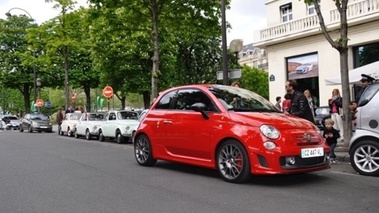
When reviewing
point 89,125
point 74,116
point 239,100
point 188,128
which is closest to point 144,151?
point 188,128

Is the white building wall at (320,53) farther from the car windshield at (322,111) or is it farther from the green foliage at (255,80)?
the green foliage at (255,80)

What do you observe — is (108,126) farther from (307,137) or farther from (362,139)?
(307,137)

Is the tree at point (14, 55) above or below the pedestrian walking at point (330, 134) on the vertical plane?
above

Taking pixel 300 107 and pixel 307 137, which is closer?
pixel 307 137

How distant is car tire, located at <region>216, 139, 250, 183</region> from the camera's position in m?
7.12

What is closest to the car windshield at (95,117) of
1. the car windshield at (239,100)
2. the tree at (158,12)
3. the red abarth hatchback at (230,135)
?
the tree at (158,12)

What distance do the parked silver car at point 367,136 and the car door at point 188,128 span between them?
112 inches

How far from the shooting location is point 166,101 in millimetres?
9086

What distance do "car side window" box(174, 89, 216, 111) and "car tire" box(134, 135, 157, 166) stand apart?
3.95 ft

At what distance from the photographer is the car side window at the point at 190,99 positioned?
8.02 meters

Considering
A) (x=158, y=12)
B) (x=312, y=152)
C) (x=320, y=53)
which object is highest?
(x=158, y=12)

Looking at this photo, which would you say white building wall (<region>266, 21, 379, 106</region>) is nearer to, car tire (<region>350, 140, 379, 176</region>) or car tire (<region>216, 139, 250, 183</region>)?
car tire (<region>350, 140, 379, 176</region>)

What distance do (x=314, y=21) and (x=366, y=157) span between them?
A: 16128 millimetres

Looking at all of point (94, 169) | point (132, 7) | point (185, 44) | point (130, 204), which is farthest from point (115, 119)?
point (185, 44)
